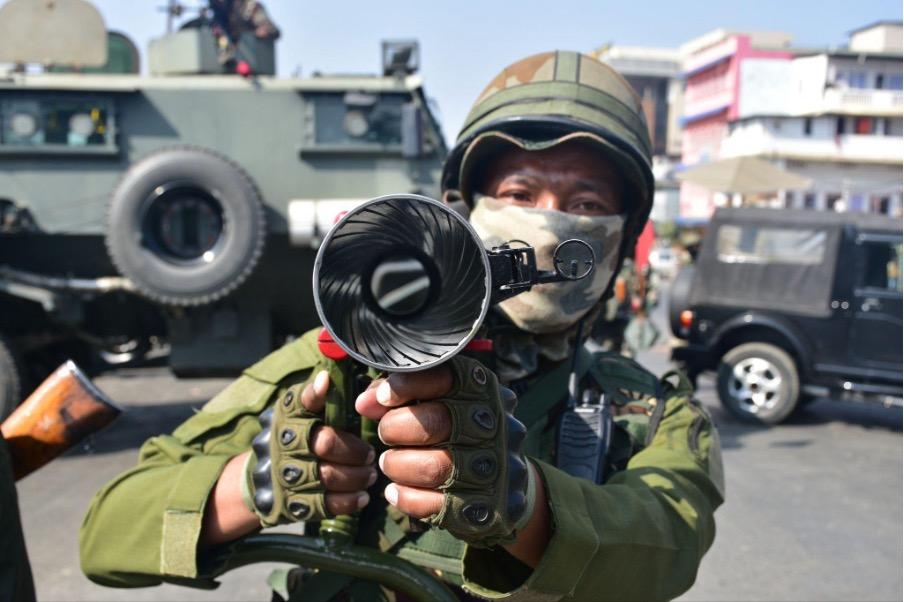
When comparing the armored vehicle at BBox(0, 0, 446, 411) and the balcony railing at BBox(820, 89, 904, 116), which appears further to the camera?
the balcony railing at BBox(820, 89, 904, 116)

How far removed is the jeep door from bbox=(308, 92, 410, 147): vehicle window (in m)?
3.88

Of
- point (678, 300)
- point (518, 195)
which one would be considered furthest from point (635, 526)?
point (678, 300)

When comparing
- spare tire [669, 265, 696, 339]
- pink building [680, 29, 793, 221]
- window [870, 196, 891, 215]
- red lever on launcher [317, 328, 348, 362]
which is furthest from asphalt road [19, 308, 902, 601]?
pink building [680, 29, 793, 221]

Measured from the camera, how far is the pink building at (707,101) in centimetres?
3419

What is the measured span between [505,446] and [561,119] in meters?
0.82

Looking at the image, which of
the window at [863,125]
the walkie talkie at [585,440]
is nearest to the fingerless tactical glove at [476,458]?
the walkie talkie at [585,440]

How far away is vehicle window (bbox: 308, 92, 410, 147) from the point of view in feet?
19.9

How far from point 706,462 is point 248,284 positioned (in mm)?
4887

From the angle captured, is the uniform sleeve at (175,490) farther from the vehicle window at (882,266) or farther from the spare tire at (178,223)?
the vehicle window at (882,266)

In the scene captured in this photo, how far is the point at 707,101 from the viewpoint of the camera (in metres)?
37.4

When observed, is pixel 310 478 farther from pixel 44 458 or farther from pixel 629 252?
pixel 629 252

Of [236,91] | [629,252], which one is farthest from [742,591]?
[236,91]

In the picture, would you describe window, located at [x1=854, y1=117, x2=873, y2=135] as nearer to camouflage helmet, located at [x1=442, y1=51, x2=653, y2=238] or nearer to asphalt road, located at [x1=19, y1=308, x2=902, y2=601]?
asphalt road, located at [x1=19, y1=308, x2=902, y2=601]

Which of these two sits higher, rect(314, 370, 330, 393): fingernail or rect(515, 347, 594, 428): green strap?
rect(314, 370, 330, 393): fingernail
